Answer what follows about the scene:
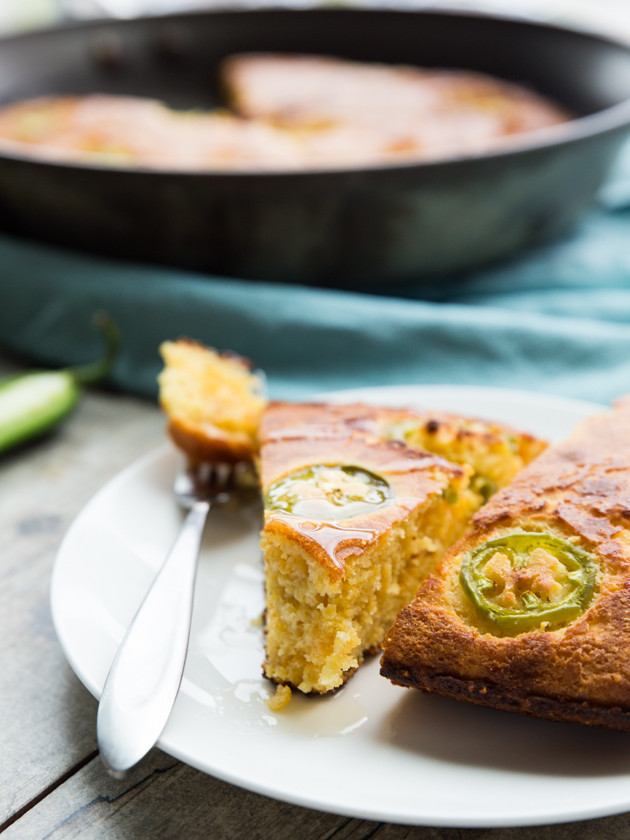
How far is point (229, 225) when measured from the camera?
3.64 metres

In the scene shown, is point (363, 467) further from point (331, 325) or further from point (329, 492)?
point (331, 325)

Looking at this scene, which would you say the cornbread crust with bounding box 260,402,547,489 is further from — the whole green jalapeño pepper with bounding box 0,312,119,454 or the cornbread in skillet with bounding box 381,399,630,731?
the whole green jalapeño pepper with bounding box 0,312,119,454

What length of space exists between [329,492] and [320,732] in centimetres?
55

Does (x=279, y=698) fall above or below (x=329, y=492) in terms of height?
below

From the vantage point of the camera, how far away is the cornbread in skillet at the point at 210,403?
8.88 ft

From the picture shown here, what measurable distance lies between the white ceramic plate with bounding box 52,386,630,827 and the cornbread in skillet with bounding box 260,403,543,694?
96mm

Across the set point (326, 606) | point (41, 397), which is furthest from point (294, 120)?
point (326, 606)

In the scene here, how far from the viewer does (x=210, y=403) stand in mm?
2830

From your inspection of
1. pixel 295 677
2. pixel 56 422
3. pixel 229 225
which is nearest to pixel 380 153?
pixel 229 225

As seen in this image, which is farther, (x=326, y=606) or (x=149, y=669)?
(x=326, y=606)

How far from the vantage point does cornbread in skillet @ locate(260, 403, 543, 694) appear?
6.40 ft

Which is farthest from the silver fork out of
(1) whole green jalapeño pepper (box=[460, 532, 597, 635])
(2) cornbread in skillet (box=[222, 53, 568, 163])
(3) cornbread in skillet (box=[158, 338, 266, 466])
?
(2) cornbread in skillet (box=[222, 53, 568, 163])

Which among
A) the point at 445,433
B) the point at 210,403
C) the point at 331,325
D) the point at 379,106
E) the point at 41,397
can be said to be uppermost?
the point at 379,106

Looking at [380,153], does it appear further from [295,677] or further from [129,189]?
[295,677]
